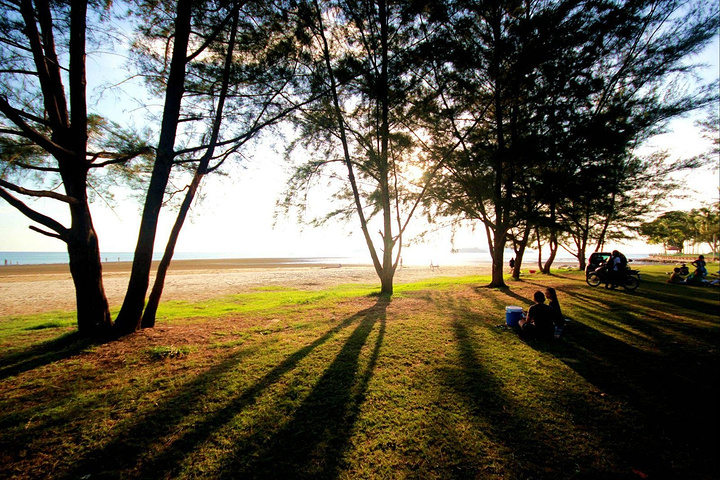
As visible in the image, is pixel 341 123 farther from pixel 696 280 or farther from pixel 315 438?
pixel 696 280

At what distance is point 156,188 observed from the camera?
6.11 meters

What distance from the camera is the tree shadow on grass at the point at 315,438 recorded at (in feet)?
7.86

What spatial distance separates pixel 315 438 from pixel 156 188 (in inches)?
251

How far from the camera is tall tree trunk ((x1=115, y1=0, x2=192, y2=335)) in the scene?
6.00m

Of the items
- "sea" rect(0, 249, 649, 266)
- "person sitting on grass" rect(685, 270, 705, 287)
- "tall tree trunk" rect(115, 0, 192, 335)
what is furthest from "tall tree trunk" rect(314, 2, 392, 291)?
"sea" rect(0, 249, 649, 266)

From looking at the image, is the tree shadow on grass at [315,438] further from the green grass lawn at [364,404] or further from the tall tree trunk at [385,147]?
the tall tree trunk at [385,147]

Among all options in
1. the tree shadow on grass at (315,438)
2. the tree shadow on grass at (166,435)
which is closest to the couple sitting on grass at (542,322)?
the tree shadow on grass at (315,438)

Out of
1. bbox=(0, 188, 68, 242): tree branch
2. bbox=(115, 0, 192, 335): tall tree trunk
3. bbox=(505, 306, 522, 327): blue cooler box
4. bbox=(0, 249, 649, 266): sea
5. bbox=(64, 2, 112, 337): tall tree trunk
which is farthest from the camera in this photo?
bbox=(0, 249, 649, 266): sea

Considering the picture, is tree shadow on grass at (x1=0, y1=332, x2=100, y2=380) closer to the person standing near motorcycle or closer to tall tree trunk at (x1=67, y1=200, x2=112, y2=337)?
tall tree trunk at (x1=67, y1=200, x2=112, y2=337)

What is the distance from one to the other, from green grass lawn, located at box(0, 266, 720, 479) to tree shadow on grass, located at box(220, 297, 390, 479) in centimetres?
2

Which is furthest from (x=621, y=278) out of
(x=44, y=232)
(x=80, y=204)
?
(x=44, y=232)

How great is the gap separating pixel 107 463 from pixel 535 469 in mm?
4011

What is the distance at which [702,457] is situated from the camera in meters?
2.44

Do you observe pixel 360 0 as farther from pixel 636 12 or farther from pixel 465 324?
pixel 465 324
